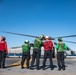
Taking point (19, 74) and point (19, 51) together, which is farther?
point (19, 51)

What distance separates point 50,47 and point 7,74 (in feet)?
10.5

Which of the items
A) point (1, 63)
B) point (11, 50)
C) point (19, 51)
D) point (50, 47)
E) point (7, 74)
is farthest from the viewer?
point (11, 50)

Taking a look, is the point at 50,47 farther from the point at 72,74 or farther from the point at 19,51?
the point at 19,51

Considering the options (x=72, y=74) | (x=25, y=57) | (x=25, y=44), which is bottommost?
(x=72, y=74)

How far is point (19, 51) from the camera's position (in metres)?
47.8

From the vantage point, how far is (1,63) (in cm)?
1283

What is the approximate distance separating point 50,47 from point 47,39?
466mm

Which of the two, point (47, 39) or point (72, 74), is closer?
point (72, 74)

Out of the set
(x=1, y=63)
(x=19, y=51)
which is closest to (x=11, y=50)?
(x=19, y=51)

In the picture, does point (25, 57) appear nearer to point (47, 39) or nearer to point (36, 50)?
point (36, 50)

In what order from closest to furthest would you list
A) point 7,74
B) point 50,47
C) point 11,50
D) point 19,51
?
point 7,74, point 50,47, point 19,51, point 11,50

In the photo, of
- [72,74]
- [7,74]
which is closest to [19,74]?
[7,74]

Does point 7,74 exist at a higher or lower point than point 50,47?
lower

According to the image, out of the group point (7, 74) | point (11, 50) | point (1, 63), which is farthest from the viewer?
point (11, 50)
